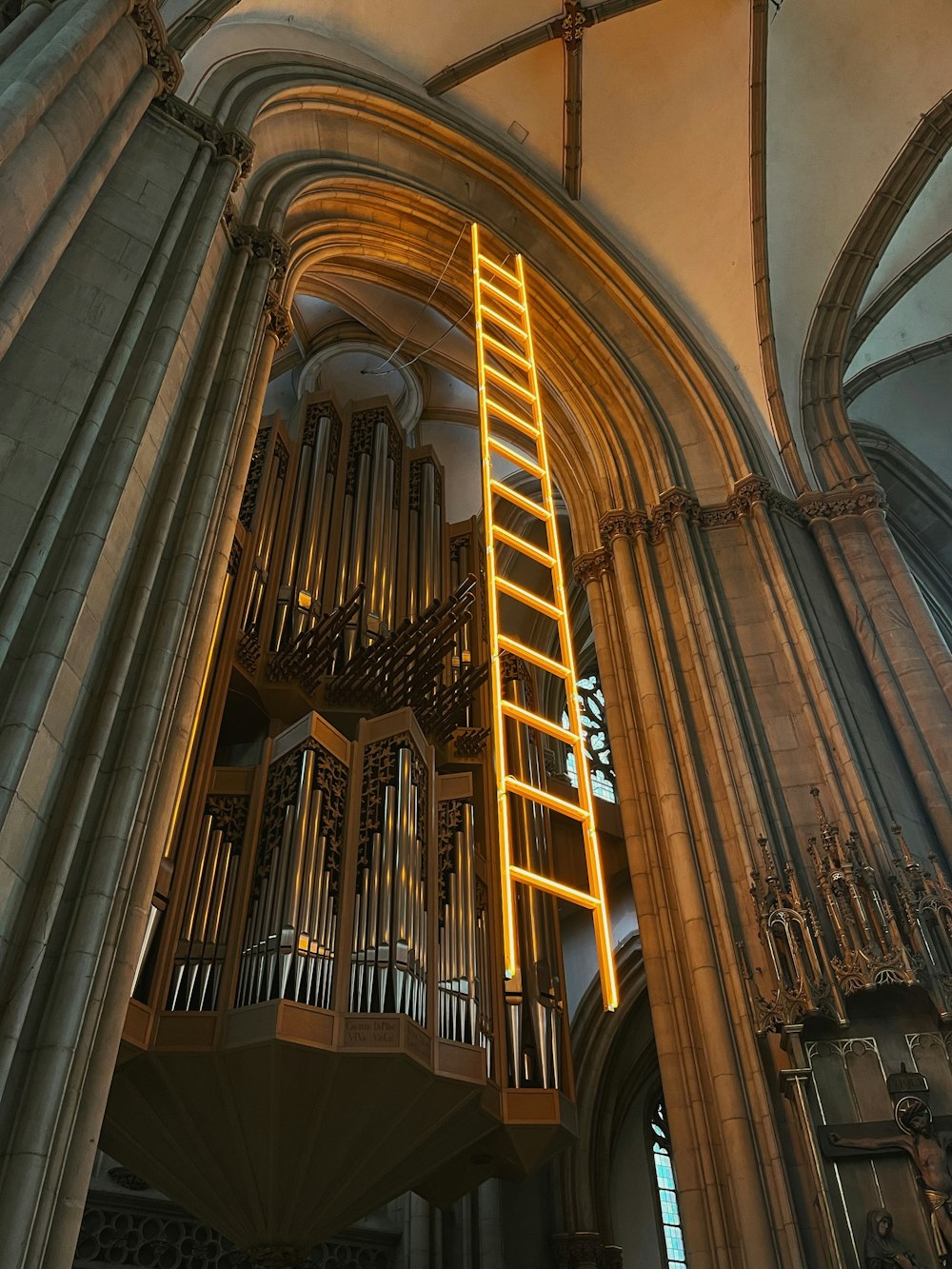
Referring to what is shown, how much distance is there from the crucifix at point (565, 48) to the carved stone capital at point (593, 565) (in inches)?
202

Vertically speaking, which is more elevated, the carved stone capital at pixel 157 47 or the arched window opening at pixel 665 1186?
the carved stone capital at pixel 157 47

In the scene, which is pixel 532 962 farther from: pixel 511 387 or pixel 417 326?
pixel 417 326

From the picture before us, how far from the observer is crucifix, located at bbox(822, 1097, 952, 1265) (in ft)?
16.6

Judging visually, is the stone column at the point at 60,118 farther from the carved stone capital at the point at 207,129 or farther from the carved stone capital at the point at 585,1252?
the carved stone capital at the point at 585,1252

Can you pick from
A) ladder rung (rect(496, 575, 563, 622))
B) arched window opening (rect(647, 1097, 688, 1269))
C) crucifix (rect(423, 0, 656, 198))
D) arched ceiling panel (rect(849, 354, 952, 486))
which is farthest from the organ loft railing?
arched ceiling panel (rect(849, 354, 952, 486))

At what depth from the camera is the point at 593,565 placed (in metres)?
9.25

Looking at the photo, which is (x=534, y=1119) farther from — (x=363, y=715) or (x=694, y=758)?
(x=363, y=715)

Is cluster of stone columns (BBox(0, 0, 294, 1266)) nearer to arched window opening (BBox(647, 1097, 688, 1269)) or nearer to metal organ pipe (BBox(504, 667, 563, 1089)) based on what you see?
metal organ pipe (BBox(504, 667, 563, 1089))

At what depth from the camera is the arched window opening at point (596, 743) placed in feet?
46.0

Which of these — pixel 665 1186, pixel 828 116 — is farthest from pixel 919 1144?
pixel 828 116

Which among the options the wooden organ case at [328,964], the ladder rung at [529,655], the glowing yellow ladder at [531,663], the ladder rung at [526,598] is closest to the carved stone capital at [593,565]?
the wooden organ case at [328,964]

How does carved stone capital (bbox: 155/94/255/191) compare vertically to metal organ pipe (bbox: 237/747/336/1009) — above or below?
above

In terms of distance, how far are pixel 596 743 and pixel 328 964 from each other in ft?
Answer: 29.8

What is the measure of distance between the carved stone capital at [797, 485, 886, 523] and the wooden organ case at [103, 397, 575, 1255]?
10.3ft
